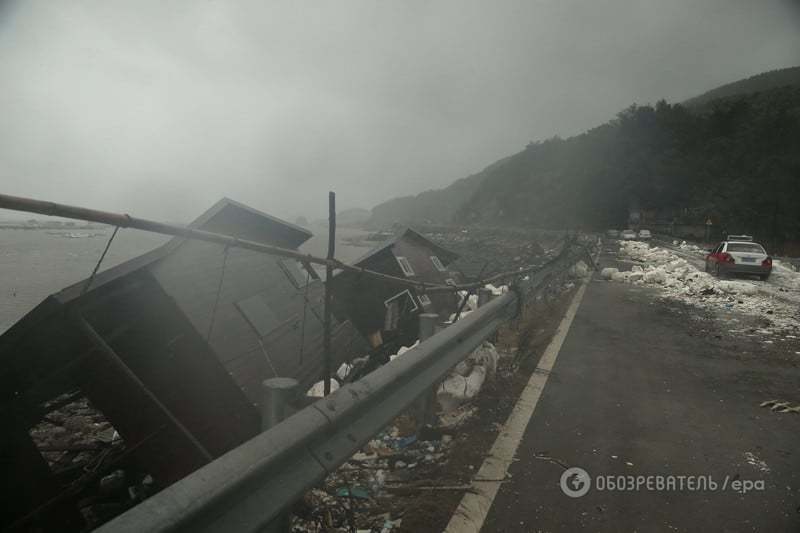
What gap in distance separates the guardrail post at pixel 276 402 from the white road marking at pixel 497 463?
4.01ft

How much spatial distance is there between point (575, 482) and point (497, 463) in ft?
1.81

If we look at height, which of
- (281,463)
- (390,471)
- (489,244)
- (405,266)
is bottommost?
(489,244)

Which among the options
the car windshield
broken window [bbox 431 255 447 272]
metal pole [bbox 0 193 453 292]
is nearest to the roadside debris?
metal pole [bbox 0 193 453 292]

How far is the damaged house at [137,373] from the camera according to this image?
16.6 ft

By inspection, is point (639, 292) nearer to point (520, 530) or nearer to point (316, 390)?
point (316, 390)

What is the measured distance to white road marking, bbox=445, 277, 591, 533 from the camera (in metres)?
2.68

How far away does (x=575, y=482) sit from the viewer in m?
3.11

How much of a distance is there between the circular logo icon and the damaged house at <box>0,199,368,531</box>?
2396 mm

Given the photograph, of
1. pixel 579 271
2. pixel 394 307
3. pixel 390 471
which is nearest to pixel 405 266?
pixel 394 307

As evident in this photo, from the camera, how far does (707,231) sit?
58156 mm

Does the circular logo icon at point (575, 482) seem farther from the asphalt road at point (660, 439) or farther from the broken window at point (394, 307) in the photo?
the broken window at point (394, 307)

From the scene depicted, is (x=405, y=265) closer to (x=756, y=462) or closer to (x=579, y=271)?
(x=579, y=271)

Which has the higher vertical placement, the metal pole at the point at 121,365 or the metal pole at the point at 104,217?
the metal pole at the point at 104,217

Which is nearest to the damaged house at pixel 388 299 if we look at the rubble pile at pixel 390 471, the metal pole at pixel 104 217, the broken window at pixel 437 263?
the broken window at pixel 437 263
